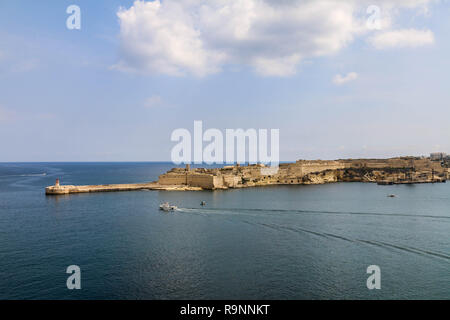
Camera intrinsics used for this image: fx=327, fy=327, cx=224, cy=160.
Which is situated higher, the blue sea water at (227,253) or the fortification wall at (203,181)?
the fortification wall at (203,181)

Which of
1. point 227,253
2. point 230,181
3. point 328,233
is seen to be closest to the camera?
point 227,253

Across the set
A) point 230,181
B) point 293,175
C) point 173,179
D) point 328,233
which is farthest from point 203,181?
point 328,233

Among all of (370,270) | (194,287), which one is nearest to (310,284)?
(370,270)

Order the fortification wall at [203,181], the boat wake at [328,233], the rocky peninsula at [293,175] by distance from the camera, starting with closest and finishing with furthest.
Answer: the boat wake at [328,233] < the rocky peninsula at [293,175] < the fortification wall at [203,181]

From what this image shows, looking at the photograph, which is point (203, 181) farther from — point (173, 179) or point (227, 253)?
point (227, 253)

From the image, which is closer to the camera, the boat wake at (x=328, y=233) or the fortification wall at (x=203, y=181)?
the boat wake at (x=328, y=233)

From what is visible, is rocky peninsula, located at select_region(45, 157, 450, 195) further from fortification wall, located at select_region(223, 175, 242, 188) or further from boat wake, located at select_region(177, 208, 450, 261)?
boat wake, located at select_region(177, 208, 450, 261)

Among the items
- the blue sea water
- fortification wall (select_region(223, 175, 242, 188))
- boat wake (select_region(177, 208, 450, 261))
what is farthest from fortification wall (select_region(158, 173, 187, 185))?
the blue sea water

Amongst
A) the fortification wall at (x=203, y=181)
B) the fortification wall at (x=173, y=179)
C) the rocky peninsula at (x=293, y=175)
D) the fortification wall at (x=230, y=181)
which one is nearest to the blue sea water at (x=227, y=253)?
the rocky peninsula at (x=293, y=175)

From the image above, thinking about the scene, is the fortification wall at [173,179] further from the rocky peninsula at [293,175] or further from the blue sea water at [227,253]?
the blue sea water at [227,253]
